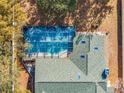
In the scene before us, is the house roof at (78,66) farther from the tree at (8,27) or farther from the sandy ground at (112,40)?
the tree at (8,27)

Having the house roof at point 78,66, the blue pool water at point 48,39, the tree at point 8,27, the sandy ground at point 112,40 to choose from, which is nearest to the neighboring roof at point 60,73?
the house roof at point 78,66

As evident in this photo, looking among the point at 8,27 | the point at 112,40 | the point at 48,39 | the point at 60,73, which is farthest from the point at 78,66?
the point at 8,27

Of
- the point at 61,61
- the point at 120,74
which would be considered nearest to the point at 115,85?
the point at 120,74

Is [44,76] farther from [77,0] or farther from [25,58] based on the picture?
[77,0]

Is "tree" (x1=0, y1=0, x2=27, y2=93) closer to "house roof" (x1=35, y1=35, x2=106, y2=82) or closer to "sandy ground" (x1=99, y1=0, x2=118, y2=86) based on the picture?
"house roof" (x1=35, y1=35, x2=106, y2=82)

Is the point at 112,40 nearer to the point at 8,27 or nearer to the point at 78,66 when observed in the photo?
the point at 78,66

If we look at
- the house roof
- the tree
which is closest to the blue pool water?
the house roof
